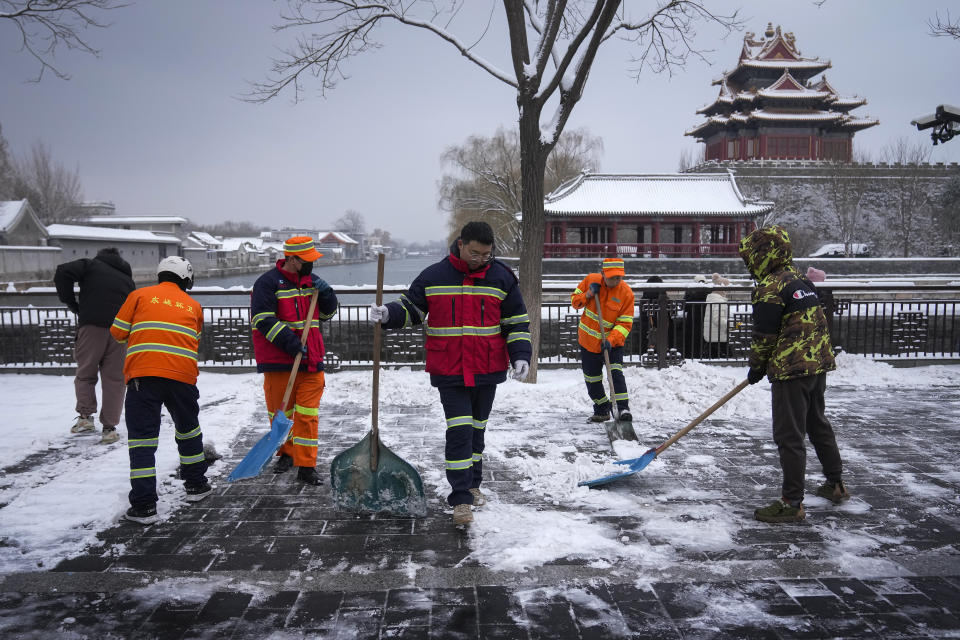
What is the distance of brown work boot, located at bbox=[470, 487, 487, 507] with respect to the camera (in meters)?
4.27

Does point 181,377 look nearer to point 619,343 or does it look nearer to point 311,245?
point 311,245

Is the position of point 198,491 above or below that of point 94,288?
below

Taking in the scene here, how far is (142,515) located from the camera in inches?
159

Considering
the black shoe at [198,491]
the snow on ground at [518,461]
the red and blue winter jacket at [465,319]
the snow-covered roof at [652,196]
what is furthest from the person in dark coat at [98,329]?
the snow-covered roof at [652,196]

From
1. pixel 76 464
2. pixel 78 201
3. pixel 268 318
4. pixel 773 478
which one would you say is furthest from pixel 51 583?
pixel 78 201

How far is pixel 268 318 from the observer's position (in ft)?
14.5

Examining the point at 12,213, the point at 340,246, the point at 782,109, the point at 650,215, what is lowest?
the point at 650,215

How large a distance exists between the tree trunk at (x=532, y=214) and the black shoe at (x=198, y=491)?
16.1 feet

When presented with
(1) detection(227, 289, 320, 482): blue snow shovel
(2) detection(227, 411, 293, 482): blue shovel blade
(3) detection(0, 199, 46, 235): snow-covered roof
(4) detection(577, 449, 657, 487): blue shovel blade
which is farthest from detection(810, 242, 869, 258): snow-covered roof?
(3) detection(0, 199, 46, 235): snow-covered roof

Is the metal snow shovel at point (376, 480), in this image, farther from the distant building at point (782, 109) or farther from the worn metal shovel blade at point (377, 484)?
the distant building at point (782, 109)

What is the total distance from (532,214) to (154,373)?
227 inches

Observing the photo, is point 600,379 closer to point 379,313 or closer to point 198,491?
point 379,313

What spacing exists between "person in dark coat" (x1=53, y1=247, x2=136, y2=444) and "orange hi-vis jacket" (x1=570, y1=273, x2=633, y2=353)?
170 inches

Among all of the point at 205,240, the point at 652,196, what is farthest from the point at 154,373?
the point at 205,240
